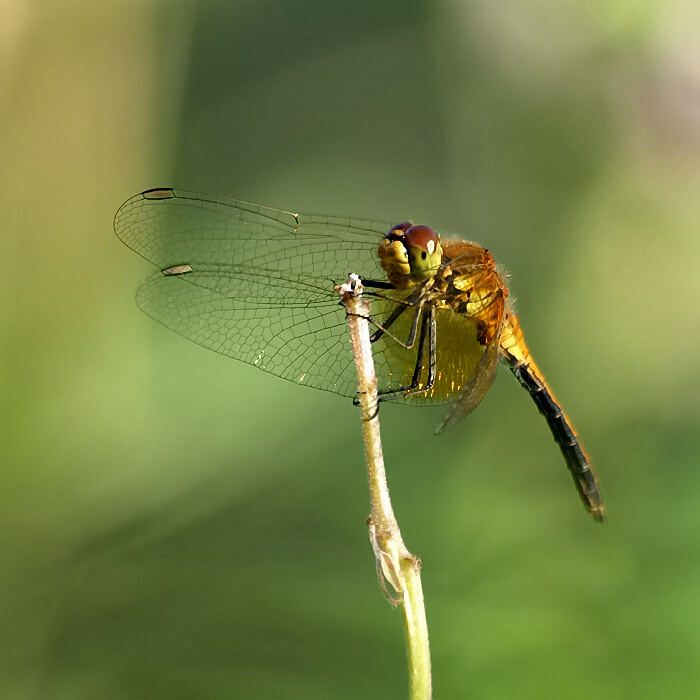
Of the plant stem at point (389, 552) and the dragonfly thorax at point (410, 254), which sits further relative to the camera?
the dragonfly thorax at point (410, 254)

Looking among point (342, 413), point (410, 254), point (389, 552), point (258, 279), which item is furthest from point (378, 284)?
point (389, 552)

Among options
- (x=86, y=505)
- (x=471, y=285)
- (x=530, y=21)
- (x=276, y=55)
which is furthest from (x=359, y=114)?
(x=86, y=505)

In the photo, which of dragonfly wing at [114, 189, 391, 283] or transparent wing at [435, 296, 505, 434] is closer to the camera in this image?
transparent wing at [435, 296, 505, 434]

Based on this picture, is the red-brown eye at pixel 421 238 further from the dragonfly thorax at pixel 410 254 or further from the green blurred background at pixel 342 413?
the green blurred background at pixel 342 413

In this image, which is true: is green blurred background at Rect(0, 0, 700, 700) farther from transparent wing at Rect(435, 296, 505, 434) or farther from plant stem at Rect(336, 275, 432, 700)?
plant stem at Rect(336, 275, 432, 700)

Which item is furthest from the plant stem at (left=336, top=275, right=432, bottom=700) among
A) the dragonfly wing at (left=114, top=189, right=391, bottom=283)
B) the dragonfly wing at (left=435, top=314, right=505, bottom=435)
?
the dragonfly wing at (left=114, top=189, right=391, bottom=283)

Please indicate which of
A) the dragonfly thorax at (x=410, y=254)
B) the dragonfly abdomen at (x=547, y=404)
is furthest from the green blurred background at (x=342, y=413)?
the dragonfly thorax at (x=410, y=254)

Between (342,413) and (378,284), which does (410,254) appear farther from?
(342,413)
